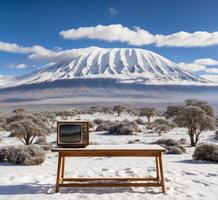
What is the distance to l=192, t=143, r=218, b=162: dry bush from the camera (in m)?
14.8

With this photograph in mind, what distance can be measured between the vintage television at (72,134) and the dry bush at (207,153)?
294 inches

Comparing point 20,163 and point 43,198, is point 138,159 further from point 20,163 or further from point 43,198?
point 43,198

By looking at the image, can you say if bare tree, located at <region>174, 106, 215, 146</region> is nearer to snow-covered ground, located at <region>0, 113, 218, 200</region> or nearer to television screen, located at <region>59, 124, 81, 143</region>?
snow-covered ground, located at <region>0, 113, 218, 200</region>

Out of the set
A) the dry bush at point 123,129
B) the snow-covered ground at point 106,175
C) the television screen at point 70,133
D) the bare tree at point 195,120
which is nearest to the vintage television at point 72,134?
the television screen at point 70,133

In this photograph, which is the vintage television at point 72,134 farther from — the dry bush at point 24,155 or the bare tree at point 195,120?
the bare tree at point 195,120

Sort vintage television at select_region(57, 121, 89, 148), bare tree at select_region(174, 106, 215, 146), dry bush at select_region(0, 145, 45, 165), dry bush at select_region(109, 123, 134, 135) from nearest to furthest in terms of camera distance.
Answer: vintage television at select_region(57, 121, 89, 148) → dry bush at select_region(0, 145, 45, 165) → bare tree at select_region(174, 106, 215, 146) → dry bush at select_region(109, 123, 134, 135)

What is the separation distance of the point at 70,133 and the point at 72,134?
0.05 metres

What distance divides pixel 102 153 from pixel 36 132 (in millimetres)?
15823

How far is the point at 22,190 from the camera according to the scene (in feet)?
29.3

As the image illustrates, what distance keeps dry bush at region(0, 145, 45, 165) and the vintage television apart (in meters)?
4.93

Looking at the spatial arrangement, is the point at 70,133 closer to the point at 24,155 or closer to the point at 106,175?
the point at 106,175

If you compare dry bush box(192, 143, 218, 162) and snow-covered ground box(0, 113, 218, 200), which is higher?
dry bush box(192, 143, 218, 162)

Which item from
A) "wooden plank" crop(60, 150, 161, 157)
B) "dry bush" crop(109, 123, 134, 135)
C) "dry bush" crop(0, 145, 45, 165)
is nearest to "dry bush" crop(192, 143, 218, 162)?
"dry bush" crop(0, 145, 45, 165)

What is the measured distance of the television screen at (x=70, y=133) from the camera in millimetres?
8711
